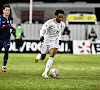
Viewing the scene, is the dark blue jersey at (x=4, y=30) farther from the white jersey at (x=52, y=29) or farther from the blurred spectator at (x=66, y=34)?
the blurred spectator at (x=66, y=34)

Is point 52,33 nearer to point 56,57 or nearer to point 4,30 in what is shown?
point 4,30

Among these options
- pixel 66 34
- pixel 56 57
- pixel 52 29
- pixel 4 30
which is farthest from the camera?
pixel 66 34

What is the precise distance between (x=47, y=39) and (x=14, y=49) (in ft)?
48.7

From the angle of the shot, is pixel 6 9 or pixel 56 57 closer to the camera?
pixel 6 9

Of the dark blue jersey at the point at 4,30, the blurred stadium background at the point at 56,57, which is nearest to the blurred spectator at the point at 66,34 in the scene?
the blurred stadium background at the point at 56,57

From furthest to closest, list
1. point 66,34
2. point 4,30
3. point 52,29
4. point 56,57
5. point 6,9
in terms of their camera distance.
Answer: point 66,34
point 56,57
point 4,30
point 6,9
point 52,29

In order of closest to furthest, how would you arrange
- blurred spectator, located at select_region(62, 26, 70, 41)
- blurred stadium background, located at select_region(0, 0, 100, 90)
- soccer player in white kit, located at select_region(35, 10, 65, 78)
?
blurred stadium background, located at select_region(0, 0, 100, 90) < soccer player in white kit, located at select_region(35, 10, 65, 78) < blurred spectator, located at select_region(62, 26, 70, 41)

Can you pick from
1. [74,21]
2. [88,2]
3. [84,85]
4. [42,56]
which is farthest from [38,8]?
[84,85]

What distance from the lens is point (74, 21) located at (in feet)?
89.7

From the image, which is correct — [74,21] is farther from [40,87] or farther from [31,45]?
[40,87]

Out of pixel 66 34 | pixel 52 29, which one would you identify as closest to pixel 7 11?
pixel 52 29

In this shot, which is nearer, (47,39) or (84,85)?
(84,85)

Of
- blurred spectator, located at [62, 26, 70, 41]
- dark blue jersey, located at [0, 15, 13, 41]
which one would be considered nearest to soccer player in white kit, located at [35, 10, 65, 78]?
dark blue jersey, located at [0, 15, 13, 41]

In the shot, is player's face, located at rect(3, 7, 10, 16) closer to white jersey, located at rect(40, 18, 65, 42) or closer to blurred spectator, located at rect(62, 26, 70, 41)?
white jersey, located at rect(40, 18, 65, 42)
